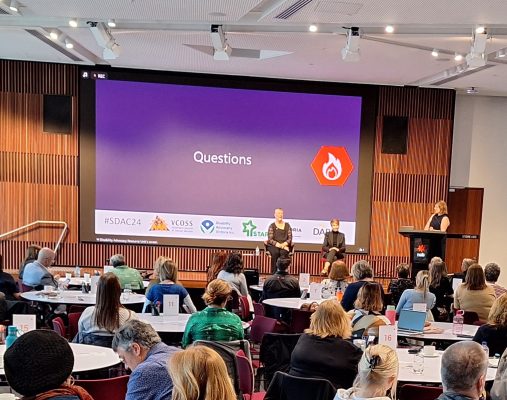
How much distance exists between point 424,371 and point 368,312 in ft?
2.44

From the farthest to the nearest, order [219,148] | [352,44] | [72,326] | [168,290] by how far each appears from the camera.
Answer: [219,148], [352,44], [168,290], [72,326]

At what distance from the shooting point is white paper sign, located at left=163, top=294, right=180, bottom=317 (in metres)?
5.47

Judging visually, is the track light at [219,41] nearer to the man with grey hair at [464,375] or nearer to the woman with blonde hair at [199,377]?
the man with grey hair at [464,375]

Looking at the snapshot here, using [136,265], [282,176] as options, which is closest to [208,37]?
[282,176]

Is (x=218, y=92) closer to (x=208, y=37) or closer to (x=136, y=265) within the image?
(x=208, y=37)

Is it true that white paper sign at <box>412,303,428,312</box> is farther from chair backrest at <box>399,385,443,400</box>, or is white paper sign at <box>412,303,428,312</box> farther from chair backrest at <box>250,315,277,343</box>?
chair backrest at <box>399,385,443,400</box>

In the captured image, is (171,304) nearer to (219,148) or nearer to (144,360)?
(144,360)

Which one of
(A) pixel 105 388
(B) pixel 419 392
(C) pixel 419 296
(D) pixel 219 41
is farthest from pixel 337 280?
(A) pixel 105 388

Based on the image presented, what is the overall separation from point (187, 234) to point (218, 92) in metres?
3.06

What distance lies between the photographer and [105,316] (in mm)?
4340

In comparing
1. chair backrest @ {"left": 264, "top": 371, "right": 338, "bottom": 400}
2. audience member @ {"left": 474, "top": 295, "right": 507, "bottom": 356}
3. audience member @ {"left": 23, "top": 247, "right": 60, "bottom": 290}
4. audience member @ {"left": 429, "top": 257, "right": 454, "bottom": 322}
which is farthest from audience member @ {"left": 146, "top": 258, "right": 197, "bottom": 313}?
audience member @ {"left": 429, "top": 257, "right": 454, "bottom": 322}

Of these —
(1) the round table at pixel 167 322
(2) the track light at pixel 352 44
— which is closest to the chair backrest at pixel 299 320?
(1) the round table at pixel 167 322

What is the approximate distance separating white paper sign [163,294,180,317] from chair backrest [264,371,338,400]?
234 cm

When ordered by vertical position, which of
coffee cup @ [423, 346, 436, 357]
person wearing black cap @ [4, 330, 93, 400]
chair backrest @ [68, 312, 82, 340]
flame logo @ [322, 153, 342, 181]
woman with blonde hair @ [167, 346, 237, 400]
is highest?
flame logo @ [322, 153, 342, 181]
